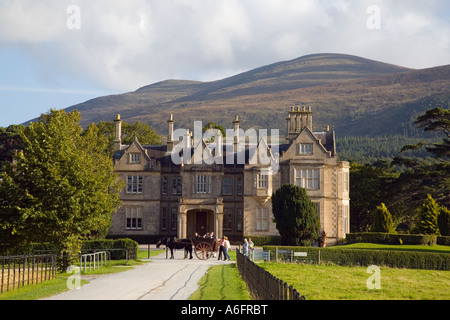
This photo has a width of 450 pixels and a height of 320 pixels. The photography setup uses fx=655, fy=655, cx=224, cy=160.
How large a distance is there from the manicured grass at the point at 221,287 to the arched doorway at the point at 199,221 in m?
33.9

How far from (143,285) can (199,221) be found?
4197cm

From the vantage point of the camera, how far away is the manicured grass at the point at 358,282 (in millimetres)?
25234

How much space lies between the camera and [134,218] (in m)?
66.6

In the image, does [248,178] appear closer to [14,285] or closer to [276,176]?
[276,176]

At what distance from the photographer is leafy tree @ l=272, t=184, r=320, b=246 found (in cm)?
5372

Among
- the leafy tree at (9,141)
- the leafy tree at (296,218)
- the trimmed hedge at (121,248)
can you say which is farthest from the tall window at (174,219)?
the leafy tree at (9,141)

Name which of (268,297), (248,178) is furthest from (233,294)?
(248,178)

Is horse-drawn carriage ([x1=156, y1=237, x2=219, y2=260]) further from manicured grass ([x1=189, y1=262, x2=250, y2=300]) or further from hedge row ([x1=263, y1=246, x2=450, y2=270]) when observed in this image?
manicured grass ([x1=189, y1=262, x2=250, y2=300])

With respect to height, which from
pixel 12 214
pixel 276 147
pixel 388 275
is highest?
pixel 276 147

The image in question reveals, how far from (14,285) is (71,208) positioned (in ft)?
30.7

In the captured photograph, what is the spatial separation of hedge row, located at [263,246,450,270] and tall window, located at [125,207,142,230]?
27584 millimetres

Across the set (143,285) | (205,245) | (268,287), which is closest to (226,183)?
(205,245)

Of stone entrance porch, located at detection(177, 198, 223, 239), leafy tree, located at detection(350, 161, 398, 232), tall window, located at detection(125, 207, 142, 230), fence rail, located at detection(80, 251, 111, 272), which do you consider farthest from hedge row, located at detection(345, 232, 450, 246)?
fence rail, located at detection(80, 251, 111, 272)
